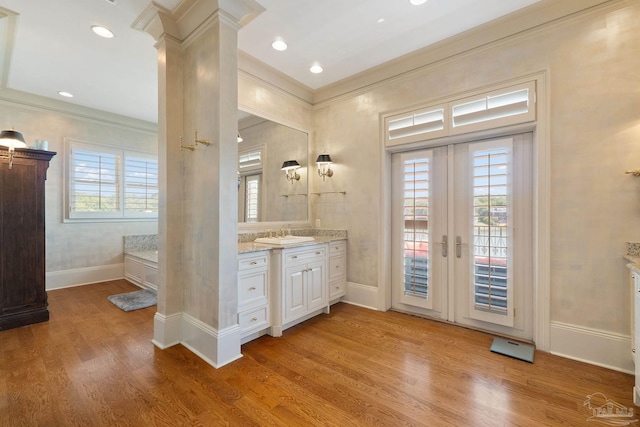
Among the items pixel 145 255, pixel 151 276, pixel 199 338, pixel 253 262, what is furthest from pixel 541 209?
pixel 145 255

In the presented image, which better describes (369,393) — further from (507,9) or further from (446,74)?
(507,9)

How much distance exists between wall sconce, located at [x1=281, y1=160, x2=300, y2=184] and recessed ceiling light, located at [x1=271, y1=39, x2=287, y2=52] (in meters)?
1.37

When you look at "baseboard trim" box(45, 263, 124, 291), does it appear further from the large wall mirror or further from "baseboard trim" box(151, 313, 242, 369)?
the large wall mirror

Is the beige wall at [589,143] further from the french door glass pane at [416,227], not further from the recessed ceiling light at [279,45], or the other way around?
the recessed ceiling light at [279,45]

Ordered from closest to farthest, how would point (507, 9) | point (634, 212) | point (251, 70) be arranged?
point (634, 212) → point (507, 9) → point (251, 70)

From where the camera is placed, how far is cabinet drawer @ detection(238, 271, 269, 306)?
2.52 m

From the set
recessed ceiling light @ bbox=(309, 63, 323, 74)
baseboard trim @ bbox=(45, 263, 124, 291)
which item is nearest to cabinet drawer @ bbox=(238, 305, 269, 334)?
recessed ceiling light @ bbox=(309, 63, 323, 74)

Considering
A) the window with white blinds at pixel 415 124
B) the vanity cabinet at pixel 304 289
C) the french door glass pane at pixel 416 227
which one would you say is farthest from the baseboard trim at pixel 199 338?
the window with white blinds at pixel 415 124

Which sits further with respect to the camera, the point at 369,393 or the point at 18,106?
the point at 18,106

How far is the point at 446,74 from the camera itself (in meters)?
3.04

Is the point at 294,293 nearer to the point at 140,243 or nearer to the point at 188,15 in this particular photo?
the point at 188,15

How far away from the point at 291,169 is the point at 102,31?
244 cm

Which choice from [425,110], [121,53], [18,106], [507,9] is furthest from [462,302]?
[18,106]

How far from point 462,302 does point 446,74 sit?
254 cm
